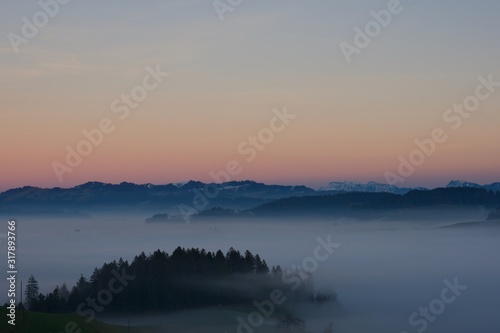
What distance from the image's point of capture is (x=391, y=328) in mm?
105188

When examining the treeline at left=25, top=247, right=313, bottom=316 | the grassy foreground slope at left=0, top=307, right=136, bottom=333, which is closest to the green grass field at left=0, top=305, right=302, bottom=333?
the grassy foreground slope at left=0, top=307, right=136, bottom=333

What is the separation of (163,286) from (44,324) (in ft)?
108

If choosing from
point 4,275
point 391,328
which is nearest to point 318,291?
point 391,328

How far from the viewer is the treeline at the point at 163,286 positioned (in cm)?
9062

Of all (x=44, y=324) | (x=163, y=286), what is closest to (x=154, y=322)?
(x=163, y=286)

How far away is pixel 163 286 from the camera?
9644cm

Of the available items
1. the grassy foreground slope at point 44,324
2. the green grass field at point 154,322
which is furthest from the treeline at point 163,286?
the grassy foreground slope at point 44,324

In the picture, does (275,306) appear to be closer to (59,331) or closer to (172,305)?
(172,305)

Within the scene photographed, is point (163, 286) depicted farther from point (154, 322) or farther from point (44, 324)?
point (44, 324)

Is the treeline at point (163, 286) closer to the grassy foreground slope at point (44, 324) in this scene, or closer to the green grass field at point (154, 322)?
the green grass field at point (154, 322)

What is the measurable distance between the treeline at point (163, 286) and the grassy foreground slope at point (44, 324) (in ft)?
64.0

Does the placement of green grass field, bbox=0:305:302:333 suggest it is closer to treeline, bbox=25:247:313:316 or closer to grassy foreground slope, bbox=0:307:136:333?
grassy foreground slope, bbox=0:307:136:333

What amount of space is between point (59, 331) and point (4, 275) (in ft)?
242

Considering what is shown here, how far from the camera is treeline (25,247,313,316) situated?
90625 millimetres
